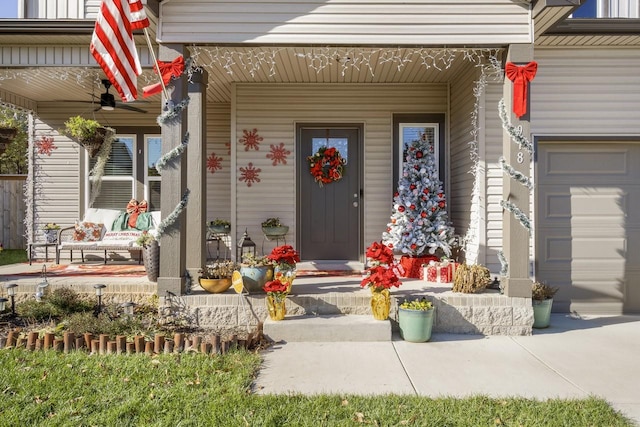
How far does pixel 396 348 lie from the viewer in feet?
12.6

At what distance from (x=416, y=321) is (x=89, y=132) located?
495cm

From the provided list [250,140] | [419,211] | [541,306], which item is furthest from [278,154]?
[541,306]

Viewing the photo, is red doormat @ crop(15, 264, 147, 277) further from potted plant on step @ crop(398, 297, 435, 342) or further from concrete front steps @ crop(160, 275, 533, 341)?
potted plant on step @ crop(398, 297, 435, 342)

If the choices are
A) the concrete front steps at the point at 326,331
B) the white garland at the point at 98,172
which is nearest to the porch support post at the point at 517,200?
the concrete front steps at the point at 326,331

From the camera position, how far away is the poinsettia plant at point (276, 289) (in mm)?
3975

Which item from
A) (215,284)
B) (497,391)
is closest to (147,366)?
(215,284)

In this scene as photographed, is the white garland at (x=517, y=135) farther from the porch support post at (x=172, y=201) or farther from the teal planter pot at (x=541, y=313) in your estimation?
the porch support post at (x=172, y=201)

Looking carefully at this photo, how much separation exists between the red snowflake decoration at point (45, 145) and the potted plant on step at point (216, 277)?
14.2ft

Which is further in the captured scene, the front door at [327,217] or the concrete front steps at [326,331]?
the front door at [327,217]

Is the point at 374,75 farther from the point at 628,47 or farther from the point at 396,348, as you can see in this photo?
the point at 396,348

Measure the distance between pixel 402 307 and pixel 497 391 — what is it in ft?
4.05

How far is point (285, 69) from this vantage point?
5.61 metres

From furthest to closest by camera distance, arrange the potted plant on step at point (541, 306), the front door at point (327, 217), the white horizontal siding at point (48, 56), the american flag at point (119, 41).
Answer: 1. the front door at point (327, 217)
2. the white horizontal siding at point (48, 56)
3. the potted plant on step at point (541, 306)
4. the american flag at point (119, 41)

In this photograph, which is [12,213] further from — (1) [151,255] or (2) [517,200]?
(2) [517,200]
